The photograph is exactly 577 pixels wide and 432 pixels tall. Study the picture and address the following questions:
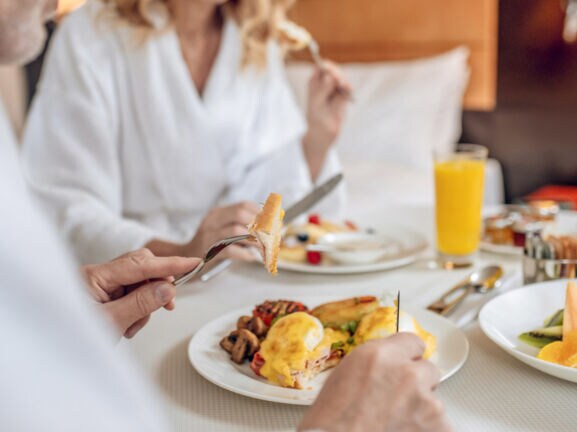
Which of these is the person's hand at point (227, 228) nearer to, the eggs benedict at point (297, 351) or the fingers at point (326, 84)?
the eggs benedict at point (297, 351)

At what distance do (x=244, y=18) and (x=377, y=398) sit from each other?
5.16ft

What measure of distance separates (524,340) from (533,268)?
0.74 ft

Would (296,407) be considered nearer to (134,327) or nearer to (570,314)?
(134,327)

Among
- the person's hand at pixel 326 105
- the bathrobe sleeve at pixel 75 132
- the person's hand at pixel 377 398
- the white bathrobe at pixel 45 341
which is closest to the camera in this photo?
the white bathrobe at pixel 45 341

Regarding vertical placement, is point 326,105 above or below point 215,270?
above

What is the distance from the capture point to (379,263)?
4.54 ft

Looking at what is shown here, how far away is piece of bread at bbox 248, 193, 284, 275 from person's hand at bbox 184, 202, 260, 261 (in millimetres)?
320

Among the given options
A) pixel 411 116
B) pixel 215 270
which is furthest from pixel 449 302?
pixel 411 116

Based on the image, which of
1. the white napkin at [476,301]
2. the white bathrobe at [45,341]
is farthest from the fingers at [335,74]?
the white bathrobe at [45,341]

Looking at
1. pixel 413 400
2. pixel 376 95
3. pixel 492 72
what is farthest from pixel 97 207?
pixel 492 72

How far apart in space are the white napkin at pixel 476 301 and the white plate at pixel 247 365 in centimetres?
8

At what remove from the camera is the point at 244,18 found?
82.1 inches

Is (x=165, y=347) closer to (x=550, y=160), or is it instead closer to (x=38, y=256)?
(x=38, y=256)

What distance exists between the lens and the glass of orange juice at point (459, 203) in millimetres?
1442
